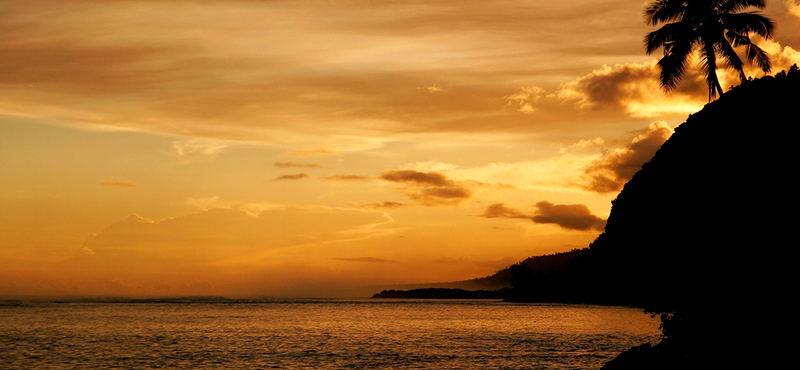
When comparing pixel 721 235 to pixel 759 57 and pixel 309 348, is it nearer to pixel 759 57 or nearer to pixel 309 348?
pixel 759 57

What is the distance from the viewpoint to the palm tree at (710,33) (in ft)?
138

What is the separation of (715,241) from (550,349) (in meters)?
39.6

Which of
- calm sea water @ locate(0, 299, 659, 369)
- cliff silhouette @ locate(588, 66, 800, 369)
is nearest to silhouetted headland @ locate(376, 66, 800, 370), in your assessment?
cliff silhouette @ locate(588, 66, 800, 369)

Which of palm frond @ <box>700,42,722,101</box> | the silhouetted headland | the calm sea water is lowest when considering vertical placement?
the calm sea water

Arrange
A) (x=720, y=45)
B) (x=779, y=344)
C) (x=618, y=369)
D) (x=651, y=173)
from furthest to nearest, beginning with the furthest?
(x=720, y=45)
(x=618, y=369)
(x=651, y=173)
(x=779, y=344)

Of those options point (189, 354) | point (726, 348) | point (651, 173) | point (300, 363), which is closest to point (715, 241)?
point (726, 348)

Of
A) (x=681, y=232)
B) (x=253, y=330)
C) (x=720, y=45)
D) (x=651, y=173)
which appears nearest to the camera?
(x=681, y=232)

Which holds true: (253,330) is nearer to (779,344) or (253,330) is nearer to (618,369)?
(618,369)

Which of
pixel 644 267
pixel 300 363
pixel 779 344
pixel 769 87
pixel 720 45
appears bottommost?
pixel 300 363

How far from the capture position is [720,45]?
1656 inches

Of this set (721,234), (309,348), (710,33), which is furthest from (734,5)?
(309,348)

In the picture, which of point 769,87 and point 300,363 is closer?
point 769,87

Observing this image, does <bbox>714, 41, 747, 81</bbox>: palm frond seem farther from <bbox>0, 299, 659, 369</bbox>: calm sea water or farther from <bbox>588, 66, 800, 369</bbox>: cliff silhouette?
<bbox>0, 299, 659, 369</bbox>: calm sea water

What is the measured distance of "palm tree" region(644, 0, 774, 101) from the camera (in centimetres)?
4200
